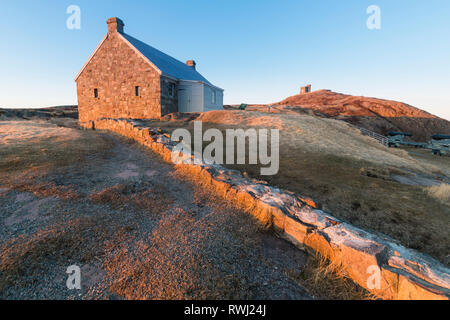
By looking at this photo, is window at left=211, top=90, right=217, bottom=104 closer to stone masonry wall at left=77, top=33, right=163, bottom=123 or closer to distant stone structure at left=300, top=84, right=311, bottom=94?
stone masonry wall at left=77, top=33, right=163, bottom=123

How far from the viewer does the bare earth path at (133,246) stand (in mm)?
2105

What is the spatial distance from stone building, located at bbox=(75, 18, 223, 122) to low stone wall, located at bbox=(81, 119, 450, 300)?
635 inches

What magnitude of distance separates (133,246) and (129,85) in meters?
19.6

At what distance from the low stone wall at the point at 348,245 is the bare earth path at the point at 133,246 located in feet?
0.99

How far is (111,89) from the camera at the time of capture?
63.3 feet

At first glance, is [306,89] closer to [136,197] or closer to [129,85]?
[129,85]

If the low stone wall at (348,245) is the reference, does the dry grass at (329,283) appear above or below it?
below

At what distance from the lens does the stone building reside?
1783 centimetres

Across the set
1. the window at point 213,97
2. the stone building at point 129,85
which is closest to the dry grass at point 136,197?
the stone building at point 129,85

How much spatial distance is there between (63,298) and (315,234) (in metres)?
3.14

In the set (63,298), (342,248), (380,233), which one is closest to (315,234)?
(342,248)
